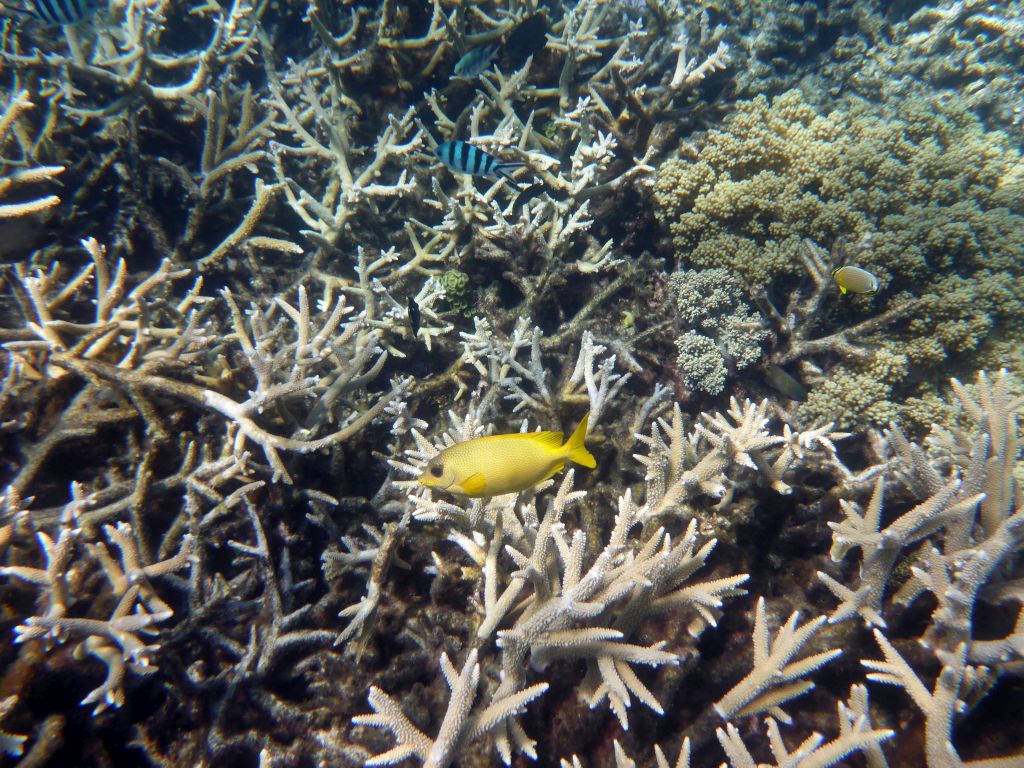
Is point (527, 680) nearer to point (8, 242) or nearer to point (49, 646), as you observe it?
point (49, 646)

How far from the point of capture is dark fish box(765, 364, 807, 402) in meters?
3.17

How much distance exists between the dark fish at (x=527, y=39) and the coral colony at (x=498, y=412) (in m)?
0.03

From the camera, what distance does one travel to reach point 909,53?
640 cm

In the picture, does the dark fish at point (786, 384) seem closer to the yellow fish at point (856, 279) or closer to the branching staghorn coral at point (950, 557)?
the yellow fish at point (856, 279)

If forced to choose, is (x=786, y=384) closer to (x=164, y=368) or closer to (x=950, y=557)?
(x=950, y=557)

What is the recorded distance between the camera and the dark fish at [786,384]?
10.4 ft

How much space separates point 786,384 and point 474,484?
251 centimetres

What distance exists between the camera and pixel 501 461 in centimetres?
161

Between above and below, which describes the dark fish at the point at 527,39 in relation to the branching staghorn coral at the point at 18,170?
above

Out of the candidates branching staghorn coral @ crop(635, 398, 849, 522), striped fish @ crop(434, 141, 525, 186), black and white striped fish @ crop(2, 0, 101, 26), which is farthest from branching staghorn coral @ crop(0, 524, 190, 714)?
black and white striped fish @ crop(2, 0, 101, 26)

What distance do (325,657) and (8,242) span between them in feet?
10.9

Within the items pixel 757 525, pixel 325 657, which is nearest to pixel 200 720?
pixel 325 657

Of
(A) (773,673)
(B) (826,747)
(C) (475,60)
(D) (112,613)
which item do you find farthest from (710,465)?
(C) (475,60)

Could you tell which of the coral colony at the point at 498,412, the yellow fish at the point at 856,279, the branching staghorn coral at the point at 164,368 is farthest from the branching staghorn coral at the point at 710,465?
the branching staghorn coral at the point at 164,368
